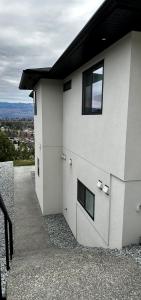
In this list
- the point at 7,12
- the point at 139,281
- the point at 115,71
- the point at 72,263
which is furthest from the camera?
the point at 7,12

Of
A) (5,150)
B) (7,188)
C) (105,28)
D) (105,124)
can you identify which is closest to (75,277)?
(105,124)

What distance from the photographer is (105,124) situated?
13.9 feet

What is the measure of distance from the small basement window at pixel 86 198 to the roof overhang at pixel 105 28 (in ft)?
11.1

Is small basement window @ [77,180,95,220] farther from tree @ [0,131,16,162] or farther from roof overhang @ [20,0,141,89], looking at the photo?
tree @ [0,131,16,162]

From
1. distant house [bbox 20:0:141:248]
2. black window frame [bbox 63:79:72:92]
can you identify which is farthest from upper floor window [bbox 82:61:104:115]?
black window frame [bbox 63:79:72:92]

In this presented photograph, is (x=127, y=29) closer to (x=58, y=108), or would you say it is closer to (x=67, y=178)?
(x=58, y=108)

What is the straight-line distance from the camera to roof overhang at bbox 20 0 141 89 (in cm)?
257

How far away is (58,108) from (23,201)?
15.6 ft

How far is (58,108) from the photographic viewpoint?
8.01 meters

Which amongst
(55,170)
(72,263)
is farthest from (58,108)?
(72,263)

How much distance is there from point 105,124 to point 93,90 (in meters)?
1.17

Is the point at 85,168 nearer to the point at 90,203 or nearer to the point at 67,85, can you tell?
the point at 90,203

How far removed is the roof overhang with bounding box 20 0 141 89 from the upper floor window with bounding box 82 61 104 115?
336mm

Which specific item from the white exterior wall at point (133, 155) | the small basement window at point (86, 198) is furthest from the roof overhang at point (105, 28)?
the small basement window at point (86, 198)
